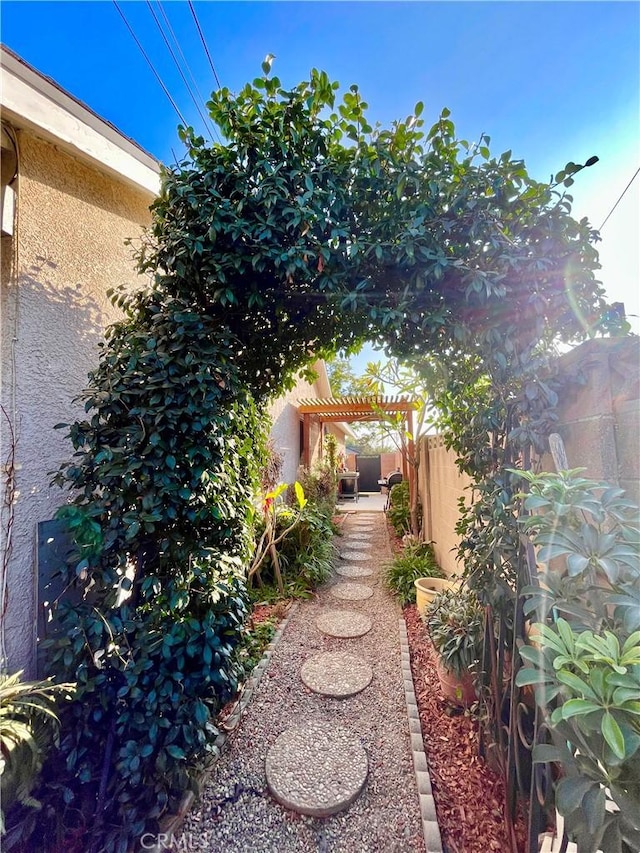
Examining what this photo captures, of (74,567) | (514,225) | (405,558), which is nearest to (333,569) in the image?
(405,558)

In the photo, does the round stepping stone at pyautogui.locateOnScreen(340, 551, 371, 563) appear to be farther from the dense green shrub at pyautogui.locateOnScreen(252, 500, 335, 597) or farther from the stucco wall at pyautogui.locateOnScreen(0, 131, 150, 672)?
the stucco wall at pyautogui.locateOnScreen(0, 131, 150, 672)

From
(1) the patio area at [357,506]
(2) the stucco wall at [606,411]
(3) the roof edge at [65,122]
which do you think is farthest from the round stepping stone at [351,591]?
(1) the patio area at [357,506]

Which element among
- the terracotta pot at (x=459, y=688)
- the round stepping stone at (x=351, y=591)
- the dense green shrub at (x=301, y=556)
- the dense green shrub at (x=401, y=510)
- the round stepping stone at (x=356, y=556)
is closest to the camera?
the terracotta pot at (x=459, y=688)

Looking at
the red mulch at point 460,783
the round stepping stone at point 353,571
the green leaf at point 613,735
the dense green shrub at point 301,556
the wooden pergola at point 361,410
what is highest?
the wooden pergola at point 361,410

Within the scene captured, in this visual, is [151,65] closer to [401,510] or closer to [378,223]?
[378,223]

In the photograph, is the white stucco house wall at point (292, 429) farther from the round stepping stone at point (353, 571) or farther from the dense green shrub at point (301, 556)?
the round stepping stone at point (353, 571)

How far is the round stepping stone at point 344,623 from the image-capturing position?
4.96m

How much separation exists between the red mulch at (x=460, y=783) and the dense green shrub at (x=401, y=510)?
5.48m

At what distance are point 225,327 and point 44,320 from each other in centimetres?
146

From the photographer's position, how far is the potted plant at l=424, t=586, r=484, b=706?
10.2ft

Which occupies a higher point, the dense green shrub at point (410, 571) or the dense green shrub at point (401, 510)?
the dense green shrub at point (401, 510)

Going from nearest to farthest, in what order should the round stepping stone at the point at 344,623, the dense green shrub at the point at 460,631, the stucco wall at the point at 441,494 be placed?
the dense green shrub at the point at 460,631, the round stepping stone at the point at 344,623, the stucco wall at the point at 441,494

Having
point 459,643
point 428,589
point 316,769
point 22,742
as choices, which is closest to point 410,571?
point 428,589

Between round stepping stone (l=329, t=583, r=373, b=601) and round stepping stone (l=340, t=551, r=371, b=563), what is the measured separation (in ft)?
4.86
